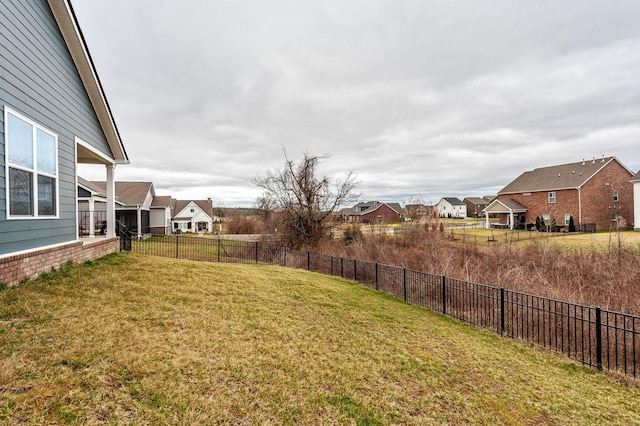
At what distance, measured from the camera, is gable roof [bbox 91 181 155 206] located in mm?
24220

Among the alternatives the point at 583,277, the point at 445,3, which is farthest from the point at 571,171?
the point at 445,3

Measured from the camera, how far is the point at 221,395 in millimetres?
2789

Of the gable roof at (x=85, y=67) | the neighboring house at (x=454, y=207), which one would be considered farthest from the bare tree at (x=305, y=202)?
the neighboring house at (x=454, y=207)

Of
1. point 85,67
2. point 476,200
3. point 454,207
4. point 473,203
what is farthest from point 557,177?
point 476,200

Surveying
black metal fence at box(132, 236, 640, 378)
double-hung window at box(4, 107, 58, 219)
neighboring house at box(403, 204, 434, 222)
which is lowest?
black metal fence at box(132, 236, 640, 378)

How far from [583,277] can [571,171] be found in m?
29.0

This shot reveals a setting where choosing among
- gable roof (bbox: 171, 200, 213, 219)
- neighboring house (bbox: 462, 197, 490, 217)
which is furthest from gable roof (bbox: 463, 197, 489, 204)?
gable roof (bbox: 171, 200, 213, 219)

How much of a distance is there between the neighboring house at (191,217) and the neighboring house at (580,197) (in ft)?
127

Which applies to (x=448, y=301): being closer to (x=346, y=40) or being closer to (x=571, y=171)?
(x=346, y=40)

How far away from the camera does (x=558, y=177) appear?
33188 mm

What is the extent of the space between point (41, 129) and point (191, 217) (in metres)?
38.8

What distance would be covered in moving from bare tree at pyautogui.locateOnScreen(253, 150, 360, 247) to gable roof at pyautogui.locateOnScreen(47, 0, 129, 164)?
1125 centimetres

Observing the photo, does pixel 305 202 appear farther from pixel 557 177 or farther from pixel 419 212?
pixel 557 177

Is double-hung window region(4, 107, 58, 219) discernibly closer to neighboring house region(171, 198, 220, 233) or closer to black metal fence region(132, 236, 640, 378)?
black metal fence region(132, 236, 640, 378)
